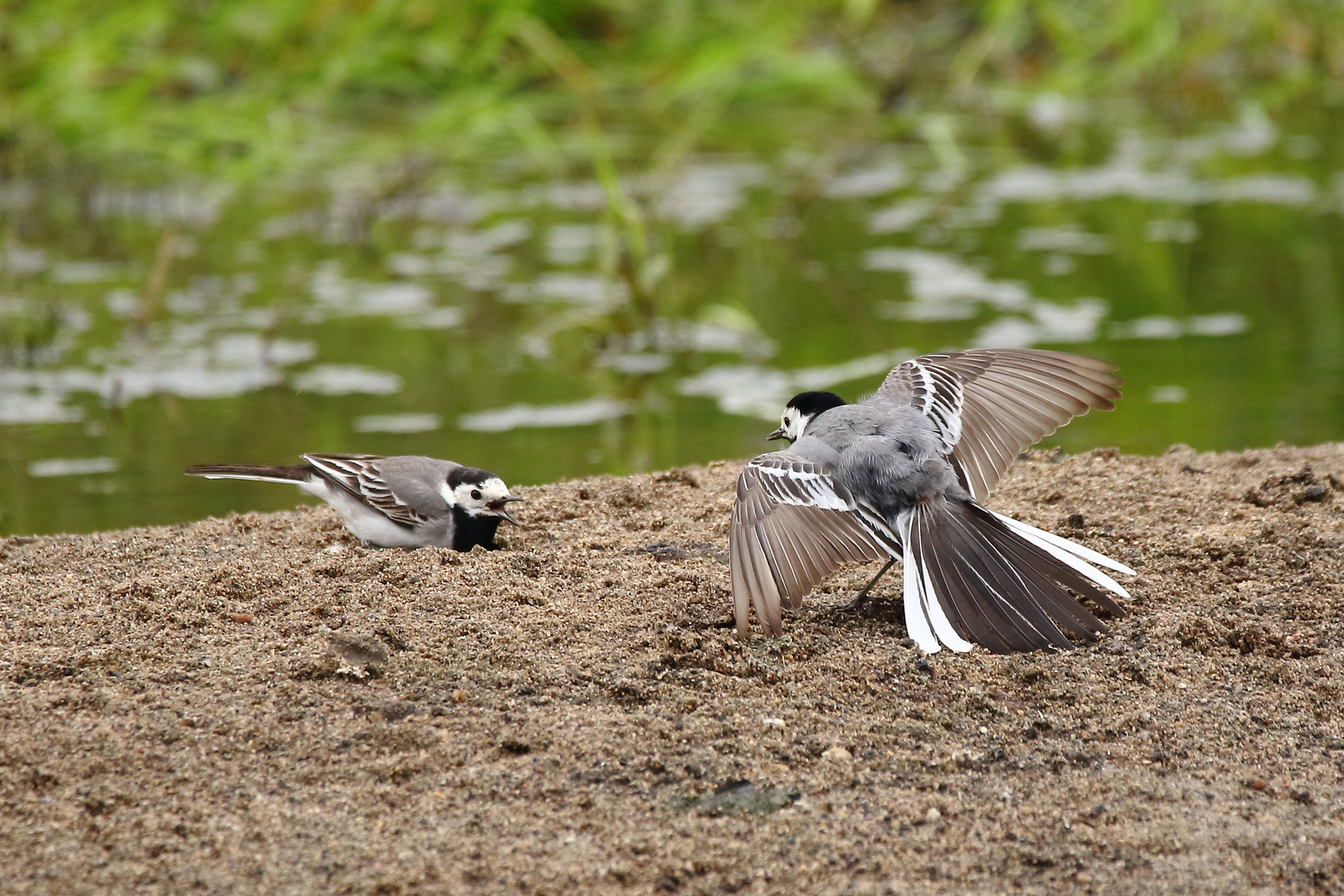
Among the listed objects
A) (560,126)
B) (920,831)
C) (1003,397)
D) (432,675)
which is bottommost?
(920,831)

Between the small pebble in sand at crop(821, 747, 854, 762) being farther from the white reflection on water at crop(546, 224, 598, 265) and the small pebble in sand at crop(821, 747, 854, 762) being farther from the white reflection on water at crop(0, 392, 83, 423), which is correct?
the white reflection on water at crop(546, 224, 598, 265)

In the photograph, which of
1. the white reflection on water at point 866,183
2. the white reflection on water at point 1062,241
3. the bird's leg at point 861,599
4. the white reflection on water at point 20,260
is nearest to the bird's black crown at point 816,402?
the bird's leg at point 861,599

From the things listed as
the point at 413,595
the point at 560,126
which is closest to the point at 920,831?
the point at 413,595

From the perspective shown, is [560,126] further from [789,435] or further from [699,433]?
[789,435]

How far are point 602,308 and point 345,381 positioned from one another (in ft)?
6.94

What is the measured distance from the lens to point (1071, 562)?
14.9ft

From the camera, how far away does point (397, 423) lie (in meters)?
8.12

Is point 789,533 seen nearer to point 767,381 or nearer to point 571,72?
point 767,381

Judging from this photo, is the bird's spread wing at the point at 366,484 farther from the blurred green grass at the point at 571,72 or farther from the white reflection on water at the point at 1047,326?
the blurred green grass at the point at 571,72

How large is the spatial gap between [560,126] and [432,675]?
1217 centimetres

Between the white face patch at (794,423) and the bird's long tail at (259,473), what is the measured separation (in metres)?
1.86

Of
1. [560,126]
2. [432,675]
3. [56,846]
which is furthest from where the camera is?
[560,126]

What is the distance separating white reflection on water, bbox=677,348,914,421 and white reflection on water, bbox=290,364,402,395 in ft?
5.70

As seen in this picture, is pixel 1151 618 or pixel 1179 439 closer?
pixel 1151 618
